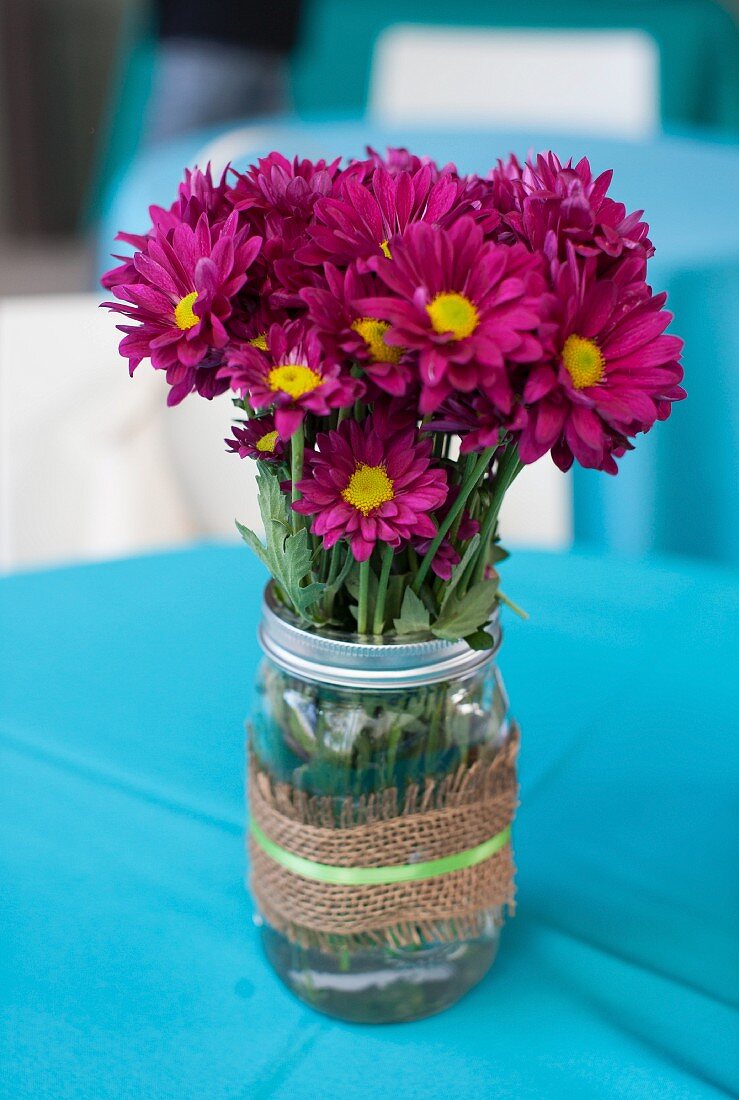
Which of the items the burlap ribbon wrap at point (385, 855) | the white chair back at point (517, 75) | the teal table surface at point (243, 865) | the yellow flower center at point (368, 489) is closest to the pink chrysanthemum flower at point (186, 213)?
the yellow flower center at point (368, 489)

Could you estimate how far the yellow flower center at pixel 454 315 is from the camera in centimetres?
37

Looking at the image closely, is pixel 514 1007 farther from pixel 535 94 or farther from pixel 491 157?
pixel 535 94

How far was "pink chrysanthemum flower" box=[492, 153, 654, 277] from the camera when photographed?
1.29 ft

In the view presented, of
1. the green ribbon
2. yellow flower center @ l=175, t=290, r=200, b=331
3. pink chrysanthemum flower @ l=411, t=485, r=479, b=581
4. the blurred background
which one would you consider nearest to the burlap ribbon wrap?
the green ribbon

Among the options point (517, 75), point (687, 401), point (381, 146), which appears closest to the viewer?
point (687, 401)

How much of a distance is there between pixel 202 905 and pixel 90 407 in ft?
3.13

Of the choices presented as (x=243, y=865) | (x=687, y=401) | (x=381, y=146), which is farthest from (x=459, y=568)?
(x=381, y=146)

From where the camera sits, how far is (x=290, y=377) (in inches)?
15.2

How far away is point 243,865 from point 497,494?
11.3 inches

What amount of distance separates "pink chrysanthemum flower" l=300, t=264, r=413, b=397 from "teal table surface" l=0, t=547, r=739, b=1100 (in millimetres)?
311

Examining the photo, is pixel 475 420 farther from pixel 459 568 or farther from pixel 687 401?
pixel 687 401

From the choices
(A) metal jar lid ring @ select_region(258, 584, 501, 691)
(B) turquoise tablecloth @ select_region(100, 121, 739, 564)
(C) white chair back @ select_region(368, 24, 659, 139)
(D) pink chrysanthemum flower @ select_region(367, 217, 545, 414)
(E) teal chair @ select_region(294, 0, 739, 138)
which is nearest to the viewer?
(D) pink chrysanthemum flower @ select_region(367, 217, 545, 414)

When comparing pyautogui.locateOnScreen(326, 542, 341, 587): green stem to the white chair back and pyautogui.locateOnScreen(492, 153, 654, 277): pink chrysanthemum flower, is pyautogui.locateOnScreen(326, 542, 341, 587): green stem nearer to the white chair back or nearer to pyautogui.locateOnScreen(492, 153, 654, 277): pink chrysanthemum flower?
pyautogui.locateOnScreen(492, 153, 654, 277): pink chrysanthemum flower

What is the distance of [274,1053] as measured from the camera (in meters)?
0.50
